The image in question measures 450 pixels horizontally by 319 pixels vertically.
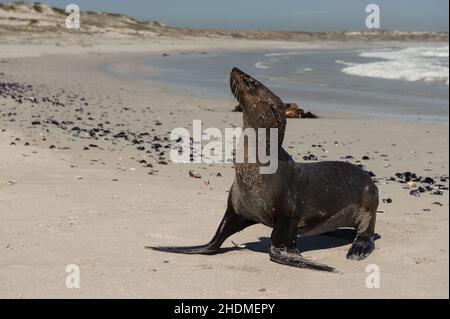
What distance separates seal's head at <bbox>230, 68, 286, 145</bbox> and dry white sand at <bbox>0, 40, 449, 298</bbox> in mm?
1061

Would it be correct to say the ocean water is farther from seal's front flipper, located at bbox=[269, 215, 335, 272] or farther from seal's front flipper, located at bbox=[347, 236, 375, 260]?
seal's front flipper, located at bbox=[269, 215, 335, 272]

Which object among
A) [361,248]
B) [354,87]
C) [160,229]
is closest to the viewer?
[361,248]

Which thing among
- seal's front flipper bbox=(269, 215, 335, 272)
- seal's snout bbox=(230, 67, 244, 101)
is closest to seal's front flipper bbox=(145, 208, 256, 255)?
seal's front flipper bbox=(269, 215, 335, 272)

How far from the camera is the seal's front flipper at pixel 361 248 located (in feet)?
18.0

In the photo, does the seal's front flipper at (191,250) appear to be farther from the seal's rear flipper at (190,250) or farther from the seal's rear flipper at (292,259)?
the seal's rear flipper at (292,259)

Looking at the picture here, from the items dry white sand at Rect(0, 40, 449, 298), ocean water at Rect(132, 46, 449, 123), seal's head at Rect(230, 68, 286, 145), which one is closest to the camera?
dry white sand at Rect(0, 40, 449, 298)

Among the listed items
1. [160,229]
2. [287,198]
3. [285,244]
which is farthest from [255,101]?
[160,229]

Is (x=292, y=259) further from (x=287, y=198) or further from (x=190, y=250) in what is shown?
(x=190, y=250)

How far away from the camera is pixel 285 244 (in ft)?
17.2

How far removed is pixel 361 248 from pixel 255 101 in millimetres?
1504

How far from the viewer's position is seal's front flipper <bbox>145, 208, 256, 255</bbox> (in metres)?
5.44

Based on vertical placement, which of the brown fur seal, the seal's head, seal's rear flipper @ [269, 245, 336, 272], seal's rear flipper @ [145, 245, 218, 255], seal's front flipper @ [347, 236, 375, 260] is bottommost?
seal's front flipper @ [347, 236, 375, 260]

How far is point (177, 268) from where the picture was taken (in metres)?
4.98

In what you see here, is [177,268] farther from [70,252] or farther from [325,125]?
[325,125]
